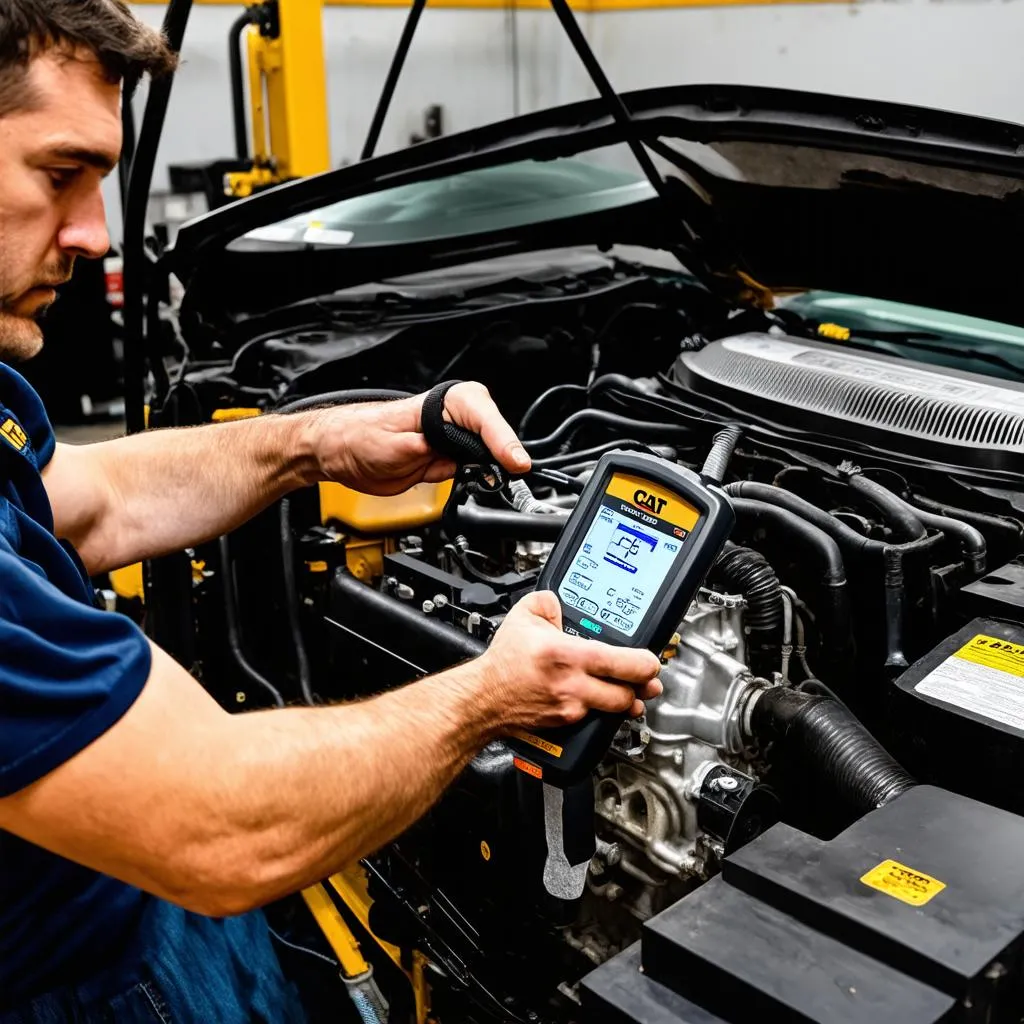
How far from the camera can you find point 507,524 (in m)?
1.50

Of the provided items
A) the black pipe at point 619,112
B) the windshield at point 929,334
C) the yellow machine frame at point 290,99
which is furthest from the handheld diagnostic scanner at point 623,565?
the yellow machine frame at point 290,99

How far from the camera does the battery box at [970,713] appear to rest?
3.61 feet

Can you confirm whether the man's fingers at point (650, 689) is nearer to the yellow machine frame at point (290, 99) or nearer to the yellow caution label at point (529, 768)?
the yellow caution label at point (529, 768)

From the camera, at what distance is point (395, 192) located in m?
2.54

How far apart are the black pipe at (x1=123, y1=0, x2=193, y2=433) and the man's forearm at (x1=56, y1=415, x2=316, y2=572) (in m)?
0.67

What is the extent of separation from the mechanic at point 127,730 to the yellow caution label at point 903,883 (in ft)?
0.87

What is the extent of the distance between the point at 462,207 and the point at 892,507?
136cm

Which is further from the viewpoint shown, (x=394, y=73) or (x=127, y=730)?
(x=394, y=73)

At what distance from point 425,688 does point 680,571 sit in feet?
0.92

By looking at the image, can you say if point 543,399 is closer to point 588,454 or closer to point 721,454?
point 588,454

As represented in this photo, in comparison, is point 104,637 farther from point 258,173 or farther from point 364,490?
point 258,173

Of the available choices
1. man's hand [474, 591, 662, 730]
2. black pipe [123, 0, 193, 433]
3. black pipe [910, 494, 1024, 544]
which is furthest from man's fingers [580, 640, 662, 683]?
black pipe [123, 0, 193, 433]

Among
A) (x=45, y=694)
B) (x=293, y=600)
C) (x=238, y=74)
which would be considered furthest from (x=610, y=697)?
(x=238, y=74)

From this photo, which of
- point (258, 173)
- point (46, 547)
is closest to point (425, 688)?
point (46, 547)
